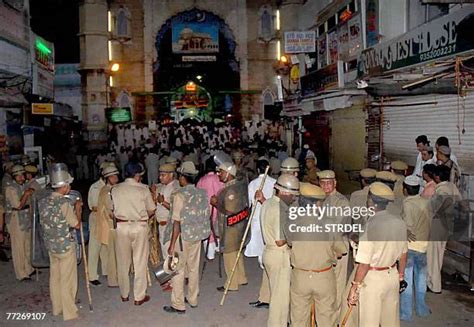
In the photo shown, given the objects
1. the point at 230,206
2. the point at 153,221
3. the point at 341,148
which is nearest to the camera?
the point at 230,206

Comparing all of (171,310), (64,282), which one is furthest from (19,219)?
(171,310)

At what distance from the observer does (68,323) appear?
6.07 metres

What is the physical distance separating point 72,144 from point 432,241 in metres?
19.7

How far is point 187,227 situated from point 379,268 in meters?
2.61

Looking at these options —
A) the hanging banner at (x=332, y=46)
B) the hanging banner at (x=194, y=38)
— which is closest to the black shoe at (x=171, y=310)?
the hanging banner at (x=332, y=46)

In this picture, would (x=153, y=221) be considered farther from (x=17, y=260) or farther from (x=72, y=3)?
(x=72, y=3)

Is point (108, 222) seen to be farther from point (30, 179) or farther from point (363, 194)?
point (363, 194)

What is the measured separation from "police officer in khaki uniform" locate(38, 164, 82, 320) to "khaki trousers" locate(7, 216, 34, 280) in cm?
192

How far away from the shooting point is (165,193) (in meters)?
6.97

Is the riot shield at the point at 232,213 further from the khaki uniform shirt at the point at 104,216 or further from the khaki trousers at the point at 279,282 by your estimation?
the khaki uniform shirt at the point at 104,216

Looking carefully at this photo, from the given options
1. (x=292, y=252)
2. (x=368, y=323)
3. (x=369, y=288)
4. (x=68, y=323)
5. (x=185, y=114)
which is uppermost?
(x=185, y=114)

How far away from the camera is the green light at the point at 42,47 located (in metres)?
18.2

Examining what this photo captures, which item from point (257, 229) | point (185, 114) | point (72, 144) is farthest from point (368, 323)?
point (185, 114)

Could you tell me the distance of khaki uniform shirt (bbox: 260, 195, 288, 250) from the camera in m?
5.14
